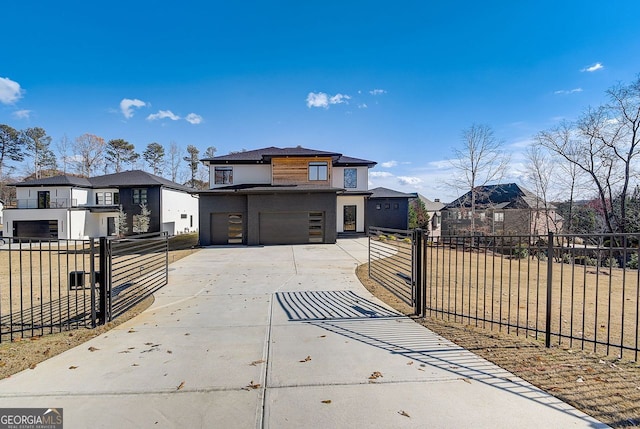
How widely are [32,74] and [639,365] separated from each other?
2880 cm

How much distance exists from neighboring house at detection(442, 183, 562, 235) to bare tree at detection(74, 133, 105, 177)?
52.7m

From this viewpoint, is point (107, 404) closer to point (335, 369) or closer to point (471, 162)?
point (335, 369)

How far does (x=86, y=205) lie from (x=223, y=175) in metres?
18.0

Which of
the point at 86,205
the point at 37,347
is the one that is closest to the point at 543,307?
the point at 37,347

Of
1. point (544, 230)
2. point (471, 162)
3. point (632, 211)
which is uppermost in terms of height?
point (471, 162)

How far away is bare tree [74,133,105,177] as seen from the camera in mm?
45656

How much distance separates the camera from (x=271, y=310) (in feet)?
19.1

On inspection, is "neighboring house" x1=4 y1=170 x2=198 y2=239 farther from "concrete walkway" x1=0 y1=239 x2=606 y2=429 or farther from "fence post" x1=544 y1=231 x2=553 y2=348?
"fence post" x1=544 y1=231 x2=553 y2=348

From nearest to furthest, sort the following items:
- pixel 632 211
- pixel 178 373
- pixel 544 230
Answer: pixel 178 373
pixel 632 211
pixel 544 230

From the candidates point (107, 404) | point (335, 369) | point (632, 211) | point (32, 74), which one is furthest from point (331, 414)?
point (632, 211)

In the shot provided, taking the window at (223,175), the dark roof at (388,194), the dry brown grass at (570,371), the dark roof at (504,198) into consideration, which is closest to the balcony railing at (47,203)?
the window at (223,175)

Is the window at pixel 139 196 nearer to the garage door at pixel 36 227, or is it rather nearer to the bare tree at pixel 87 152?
the garage door at pixel 36 227

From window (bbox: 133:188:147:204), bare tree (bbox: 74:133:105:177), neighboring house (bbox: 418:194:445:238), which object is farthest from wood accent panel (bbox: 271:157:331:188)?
bare tree (bbox: 74:133:105:177)

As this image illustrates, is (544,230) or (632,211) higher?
(632,211)
